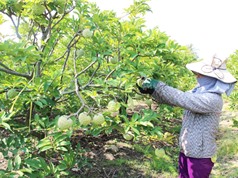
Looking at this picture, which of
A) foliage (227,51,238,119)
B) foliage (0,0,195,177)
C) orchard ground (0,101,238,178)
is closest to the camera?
foliage (0,0,195,177)

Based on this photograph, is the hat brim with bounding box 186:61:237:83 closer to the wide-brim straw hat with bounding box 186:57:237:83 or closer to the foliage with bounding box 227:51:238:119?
the wide-brim straw hat with bounding box 186:57:237:83

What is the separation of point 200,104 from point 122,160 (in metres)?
1.70

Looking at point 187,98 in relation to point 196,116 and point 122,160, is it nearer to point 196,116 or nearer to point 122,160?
point 196,116

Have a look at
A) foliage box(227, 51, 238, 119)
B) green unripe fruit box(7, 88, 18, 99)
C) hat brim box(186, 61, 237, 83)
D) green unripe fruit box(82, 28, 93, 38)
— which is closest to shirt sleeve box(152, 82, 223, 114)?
hat brim box(186, 61, 237, 83)

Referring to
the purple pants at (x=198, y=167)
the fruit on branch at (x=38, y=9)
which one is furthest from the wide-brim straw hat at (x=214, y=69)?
the fruit on branch at (x=38, y=9)

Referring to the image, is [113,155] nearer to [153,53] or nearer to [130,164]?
[130,164]

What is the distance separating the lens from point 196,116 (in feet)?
6.57

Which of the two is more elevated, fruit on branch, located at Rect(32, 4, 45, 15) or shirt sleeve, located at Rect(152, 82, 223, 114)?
fruit on branch, located at Rect(32, 4, 45, 15)

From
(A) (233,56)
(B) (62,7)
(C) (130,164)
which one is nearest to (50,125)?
(B) (62,7)

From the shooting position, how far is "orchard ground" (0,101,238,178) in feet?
9.80

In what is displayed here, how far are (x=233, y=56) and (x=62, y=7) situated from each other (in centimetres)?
588

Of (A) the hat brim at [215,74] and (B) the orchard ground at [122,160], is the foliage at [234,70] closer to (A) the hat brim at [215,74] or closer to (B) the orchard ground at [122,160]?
(B) the orchard ground at [122,160]

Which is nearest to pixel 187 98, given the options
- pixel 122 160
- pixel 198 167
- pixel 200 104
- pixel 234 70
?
pixel 200 104

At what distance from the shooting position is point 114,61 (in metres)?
2.21
